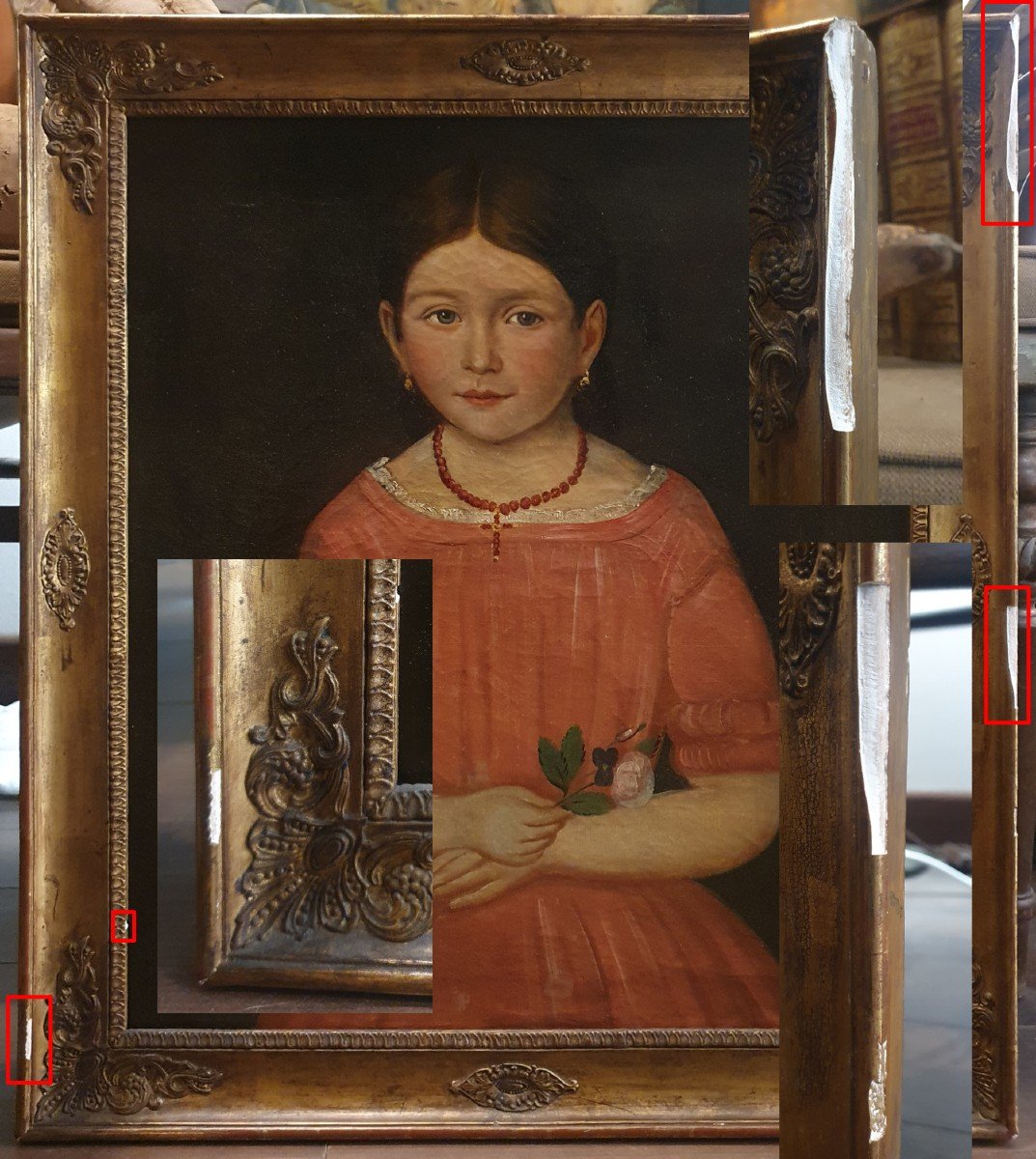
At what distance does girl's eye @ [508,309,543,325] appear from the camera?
1488 mm

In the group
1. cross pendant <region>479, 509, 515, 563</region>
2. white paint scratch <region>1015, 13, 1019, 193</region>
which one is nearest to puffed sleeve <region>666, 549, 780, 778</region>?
cross pendant <region>479, 509, 515, 563</region>

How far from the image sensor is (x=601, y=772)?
151 cm

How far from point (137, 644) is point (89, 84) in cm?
66

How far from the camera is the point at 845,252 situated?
39 centimetres

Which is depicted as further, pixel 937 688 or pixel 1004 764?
pixel 1004 764

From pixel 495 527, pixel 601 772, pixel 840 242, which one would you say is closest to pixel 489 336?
pixel 495 527

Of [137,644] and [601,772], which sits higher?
[137,644]

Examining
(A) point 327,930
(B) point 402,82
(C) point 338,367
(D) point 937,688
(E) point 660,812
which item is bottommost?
(A) point 327,930

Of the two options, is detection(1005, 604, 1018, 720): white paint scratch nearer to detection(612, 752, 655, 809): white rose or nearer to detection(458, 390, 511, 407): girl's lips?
detection(612, 752, 655, 809): white rose

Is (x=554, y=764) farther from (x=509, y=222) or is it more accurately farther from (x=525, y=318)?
(x=509, y=222)

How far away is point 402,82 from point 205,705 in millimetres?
773

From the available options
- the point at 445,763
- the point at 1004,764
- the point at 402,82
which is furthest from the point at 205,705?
the point at 1004,764

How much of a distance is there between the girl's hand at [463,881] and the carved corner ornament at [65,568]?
53 centimetres

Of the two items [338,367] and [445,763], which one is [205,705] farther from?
[338,367]
